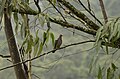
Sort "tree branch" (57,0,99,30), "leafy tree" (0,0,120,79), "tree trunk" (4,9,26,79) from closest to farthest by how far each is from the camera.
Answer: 1. "leafy tree" (0,0,120,79)
2. "tree branch" (57,0,99,30)
3. "tree trunk" (4,9,26,79)

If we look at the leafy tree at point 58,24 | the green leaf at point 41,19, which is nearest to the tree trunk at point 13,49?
the leafy tree at point 58,24

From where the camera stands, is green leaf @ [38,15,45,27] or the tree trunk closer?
green leaf @ [38,15,45,27]

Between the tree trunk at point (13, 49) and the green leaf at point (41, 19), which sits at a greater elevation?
the green leaf at point (41, 19)

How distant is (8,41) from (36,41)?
0.18m

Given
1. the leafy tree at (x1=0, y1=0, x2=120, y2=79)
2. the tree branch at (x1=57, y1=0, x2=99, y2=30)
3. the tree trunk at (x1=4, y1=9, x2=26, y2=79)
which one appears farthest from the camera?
the tree trunk at (x1=4, y1=9, x2=26, y2=79)

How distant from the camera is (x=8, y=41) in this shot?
1.07 metres

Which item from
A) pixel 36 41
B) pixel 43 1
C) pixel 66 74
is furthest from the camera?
pixel 66 74

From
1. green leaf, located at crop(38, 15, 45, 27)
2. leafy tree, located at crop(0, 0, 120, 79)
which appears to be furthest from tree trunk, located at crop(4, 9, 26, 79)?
green leaf, located at crop(38, 15, 45, 27)

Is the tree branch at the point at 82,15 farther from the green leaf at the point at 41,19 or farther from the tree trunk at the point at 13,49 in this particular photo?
the tree trunk at the point at 13,49

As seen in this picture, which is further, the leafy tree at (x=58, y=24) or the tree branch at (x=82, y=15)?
the tree branch at (x=82, y=15)

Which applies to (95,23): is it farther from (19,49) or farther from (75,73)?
(75,73)

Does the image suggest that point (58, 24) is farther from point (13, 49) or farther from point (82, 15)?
point (13, 49)

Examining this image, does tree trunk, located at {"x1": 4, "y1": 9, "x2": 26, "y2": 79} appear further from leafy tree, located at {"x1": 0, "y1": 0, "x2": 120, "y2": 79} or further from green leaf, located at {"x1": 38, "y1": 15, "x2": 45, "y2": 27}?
green leaf, located at {"x1": 38, "y1": 15, "x2": 45, "y2": 27}

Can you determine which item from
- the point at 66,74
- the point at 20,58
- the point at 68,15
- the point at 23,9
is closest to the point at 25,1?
the point at 23,9
